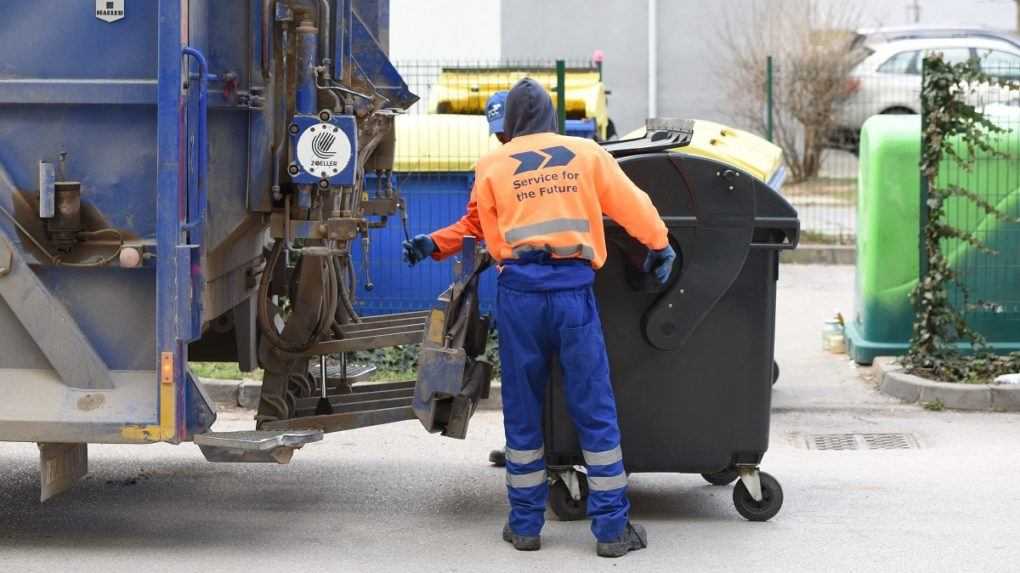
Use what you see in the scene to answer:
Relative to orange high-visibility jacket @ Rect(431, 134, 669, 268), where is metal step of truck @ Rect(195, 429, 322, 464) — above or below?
below

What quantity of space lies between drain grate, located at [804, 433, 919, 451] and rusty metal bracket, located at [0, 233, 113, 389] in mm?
3541

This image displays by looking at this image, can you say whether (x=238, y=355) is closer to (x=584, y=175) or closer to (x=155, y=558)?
(x=155, y=558)

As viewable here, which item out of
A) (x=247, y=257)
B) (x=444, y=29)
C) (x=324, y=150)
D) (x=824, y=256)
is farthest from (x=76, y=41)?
(x=444, y=29)

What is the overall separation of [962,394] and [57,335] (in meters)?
4.89

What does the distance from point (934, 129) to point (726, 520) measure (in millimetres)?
3519

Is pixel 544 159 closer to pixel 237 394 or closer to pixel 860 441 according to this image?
pixel 860 441

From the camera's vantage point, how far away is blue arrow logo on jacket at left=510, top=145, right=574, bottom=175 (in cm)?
571

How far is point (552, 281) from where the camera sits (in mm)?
5699

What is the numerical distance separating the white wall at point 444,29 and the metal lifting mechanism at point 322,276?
12.7m

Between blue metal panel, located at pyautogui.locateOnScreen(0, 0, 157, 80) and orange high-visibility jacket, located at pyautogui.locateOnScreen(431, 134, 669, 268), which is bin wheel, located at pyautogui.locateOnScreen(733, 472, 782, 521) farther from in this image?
blue metal panel, located at pyautogui.locateOnScreen(0, 0, 157, 80)

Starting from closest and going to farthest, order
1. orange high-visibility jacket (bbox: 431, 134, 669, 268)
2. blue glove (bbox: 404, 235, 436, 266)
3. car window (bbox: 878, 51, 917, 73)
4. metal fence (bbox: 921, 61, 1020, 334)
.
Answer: orange high-visibility jacket (bbox: 431, 134, 669, 268) < blue glove (bbox: 404, 235, 436, 266) < metal fence (bbox: 921, 61, 1020, 334) < car window (bbox: 878, 51, 917, 73)

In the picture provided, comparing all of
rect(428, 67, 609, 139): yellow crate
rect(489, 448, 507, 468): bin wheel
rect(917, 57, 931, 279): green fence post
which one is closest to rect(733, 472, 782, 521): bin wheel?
rect(489, 448, 507, 468): bin wheel

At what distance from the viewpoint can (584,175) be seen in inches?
225

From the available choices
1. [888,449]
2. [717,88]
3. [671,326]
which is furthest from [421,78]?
[671,326]
